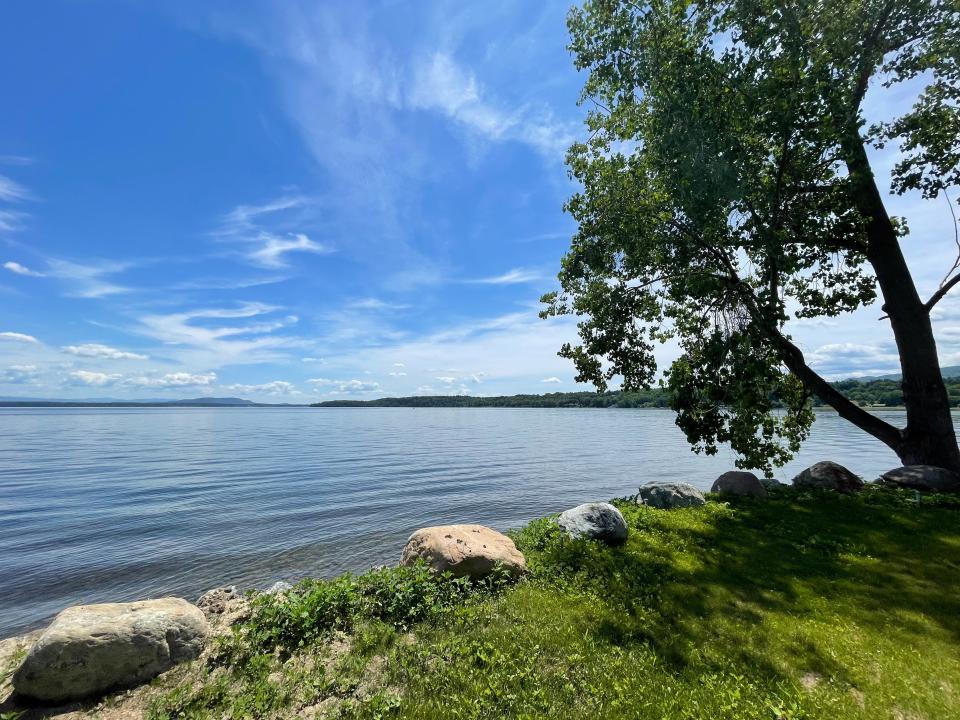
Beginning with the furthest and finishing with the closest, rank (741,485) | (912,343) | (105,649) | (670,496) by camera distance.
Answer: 1. (741,485)
2. (912,343)
3. (670,496)
4. (105,649)

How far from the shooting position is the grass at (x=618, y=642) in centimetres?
580

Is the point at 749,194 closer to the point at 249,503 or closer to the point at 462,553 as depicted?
the point at 462,553

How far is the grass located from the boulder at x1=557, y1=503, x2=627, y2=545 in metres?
0.91

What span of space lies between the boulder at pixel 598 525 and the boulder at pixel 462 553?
262 centimetres

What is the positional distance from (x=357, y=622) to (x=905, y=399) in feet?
73.5

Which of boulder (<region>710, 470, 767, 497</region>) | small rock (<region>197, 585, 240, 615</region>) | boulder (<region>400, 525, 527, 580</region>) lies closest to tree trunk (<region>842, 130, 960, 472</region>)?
boulder (<region>710, 470, 767, 497</region>)

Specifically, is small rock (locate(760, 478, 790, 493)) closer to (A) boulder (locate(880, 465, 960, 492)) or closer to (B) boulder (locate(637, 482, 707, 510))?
(B) boulder (locate(637, 482, 707, 510))

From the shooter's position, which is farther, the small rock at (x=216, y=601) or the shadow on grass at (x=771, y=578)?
the small rock at (x=216, y=601)

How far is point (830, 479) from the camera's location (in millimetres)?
18234

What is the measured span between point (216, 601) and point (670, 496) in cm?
1479

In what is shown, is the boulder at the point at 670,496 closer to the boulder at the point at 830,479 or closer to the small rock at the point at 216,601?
the boulder at the point at 830,479

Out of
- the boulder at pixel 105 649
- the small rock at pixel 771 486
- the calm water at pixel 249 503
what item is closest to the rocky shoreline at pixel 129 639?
the boulder at pixel 105 649

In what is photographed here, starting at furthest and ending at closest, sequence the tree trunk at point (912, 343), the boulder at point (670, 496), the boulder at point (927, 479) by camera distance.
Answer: the tree trunk at point (912, 343) → the boulder at point (927, 479) → the boulder at point (670, 496)

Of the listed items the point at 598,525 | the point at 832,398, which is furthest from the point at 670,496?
the point at 832,398
